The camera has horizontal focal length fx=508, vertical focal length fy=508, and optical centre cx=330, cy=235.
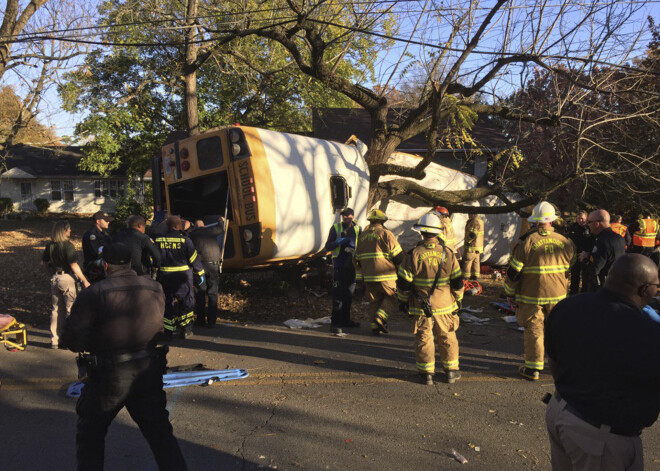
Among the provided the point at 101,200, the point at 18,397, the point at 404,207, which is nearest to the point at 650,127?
the point at 404,207

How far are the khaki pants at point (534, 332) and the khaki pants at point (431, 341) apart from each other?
0.80 m

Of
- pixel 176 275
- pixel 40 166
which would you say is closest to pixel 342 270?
pixel 176 275

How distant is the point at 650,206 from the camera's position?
1157 cm

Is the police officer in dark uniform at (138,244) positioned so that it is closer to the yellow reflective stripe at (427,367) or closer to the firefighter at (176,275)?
the firefighter at (176,275)

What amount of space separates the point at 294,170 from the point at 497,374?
4.54 m

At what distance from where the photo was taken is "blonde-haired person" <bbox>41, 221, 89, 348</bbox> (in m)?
6.64

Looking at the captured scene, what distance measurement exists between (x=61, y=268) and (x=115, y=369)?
4.24m

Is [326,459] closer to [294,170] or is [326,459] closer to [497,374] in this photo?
[497,374]

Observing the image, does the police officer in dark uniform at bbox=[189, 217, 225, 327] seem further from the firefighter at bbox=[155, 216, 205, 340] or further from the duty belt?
the duty belt

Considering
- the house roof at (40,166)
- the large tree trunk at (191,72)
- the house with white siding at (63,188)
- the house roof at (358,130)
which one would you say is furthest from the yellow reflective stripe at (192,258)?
the house with white siding at (63,188)

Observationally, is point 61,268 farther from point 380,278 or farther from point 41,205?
point 41,205

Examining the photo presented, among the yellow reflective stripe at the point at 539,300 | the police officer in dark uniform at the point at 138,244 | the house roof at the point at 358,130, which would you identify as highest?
the house roof at the point at 358,130

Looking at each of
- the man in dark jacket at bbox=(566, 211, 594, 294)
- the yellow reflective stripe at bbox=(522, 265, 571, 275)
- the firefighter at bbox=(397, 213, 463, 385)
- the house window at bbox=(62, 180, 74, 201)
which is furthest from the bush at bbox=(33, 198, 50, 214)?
the yellow reflective stripe at bbox=(522, 265, 571, 275)

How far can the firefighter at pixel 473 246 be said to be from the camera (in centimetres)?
1117
